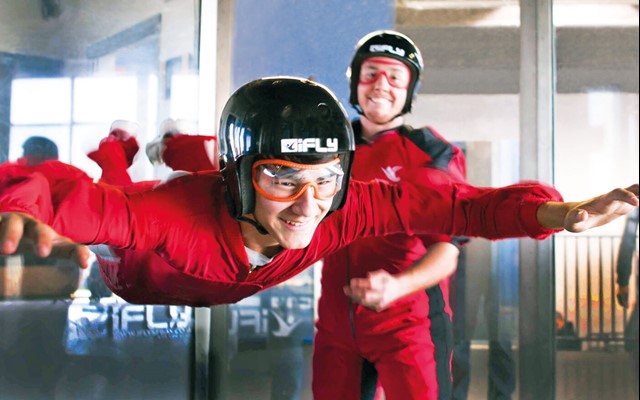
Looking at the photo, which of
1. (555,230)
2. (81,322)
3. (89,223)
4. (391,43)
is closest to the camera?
(89,223)

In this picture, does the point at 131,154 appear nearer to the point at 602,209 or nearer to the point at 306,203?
the point at 306,203

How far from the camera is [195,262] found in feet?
5.83

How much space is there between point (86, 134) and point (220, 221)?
3.58 feet

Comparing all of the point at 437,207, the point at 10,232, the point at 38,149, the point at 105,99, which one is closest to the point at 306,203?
the point at 437,207

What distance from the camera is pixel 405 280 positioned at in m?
2.15

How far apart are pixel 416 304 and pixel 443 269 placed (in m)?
0.12

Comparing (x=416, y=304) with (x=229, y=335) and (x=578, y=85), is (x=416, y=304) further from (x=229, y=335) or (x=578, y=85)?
(x=578, y=85)

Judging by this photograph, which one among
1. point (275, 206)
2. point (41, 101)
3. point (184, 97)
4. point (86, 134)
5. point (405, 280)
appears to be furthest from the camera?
point (184, 97)

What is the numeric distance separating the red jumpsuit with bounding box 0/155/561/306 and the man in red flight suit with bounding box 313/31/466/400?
0.33 meters

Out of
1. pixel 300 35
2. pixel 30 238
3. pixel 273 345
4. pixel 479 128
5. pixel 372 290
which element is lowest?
pixel 273 345

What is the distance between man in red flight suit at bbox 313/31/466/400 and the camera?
7.31 ft

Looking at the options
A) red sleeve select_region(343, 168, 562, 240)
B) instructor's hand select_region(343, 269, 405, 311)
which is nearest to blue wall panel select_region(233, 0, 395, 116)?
red sleeve select_region(343, 168, 562, 240)

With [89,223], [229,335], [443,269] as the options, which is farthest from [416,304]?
[229,335]

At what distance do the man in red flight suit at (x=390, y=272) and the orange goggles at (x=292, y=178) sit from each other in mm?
524
